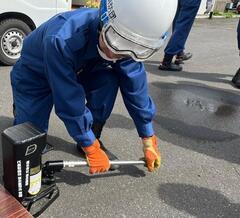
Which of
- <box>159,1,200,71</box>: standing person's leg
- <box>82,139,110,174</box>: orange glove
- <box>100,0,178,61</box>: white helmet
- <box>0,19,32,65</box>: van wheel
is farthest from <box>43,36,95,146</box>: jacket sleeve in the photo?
<box>159,1,200,71</box>: standing person's leg

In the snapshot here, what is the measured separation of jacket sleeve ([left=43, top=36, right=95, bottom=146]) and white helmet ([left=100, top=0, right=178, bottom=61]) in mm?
297

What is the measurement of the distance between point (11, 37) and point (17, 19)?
0.25 m

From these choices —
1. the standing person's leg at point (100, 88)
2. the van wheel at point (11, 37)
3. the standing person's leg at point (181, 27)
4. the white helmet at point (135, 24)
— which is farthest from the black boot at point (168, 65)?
the white helmet at point (135, 24)

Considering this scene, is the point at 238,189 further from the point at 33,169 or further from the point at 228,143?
the point at 33,169

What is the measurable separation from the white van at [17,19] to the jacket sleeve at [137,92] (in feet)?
9.41

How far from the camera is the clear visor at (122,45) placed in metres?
1.77

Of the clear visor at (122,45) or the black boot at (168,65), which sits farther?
the black boot at (168,65)

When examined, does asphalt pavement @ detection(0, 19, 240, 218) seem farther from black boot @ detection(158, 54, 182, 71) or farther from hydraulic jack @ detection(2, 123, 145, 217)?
black boot @ detection(158, 54, 182, 71)

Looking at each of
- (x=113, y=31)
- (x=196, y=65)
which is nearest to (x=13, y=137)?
(x=113, y=31)

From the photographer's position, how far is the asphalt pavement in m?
2.35

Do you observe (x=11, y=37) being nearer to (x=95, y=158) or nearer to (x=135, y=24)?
(x=95, y=158)

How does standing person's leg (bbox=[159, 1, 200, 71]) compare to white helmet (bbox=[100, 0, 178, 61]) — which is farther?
standing person's leg (bbox=[159, 1, 200, 71])

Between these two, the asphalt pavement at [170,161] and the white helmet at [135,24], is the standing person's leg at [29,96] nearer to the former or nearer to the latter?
the asphalt pavement at [170,161]

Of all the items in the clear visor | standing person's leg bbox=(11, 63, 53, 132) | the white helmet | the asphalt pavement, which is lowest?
the asphalt pavement
